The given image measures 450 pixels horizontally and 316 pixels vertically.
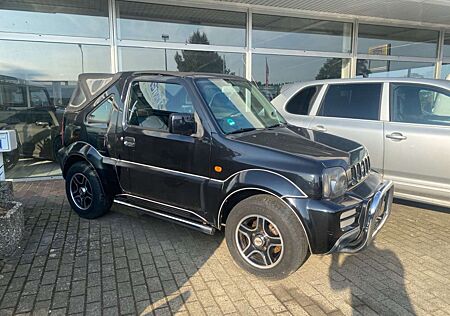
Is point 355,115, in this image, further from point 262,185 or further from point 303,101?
point 262,185

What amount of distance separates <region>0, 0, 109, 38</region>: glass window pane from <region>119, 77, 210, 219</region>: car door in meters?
3.54

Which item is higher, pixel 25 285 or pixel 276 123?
pixel 276 123

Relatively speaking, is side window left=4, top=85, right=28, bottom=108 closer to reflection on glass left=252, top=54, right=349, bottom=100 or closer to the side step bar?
the side step bar

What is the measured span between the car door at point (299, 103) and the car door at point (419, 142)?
1.14m

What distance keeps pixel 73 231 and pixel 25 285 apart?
121 cm

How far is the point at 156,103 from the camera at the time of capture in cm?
389

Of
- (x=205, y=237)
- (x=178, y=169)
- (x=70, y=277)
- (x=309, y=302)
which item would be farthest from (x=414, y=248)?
(x=70, y=277)

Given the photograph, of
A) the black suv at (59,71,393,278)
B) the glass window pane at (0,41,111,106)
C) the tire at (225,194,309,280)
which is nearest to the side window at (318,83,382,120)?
the black suv at (59,71,393,278)

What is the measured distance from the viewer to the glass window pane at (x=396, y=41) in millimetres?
9070

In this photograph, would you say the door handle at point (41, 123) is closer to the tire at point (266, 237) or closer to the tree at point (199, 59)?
the tree at point (199, 59)

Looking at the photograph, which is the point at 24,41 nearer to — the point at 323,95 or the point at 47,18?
the point at 47,18

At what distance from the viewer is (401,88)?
4656 mm

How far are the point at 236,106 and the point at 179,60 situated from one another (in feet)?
13.8

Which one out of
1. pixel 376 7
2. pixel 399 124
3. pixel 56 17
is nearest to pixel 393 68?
pixel 376 7
